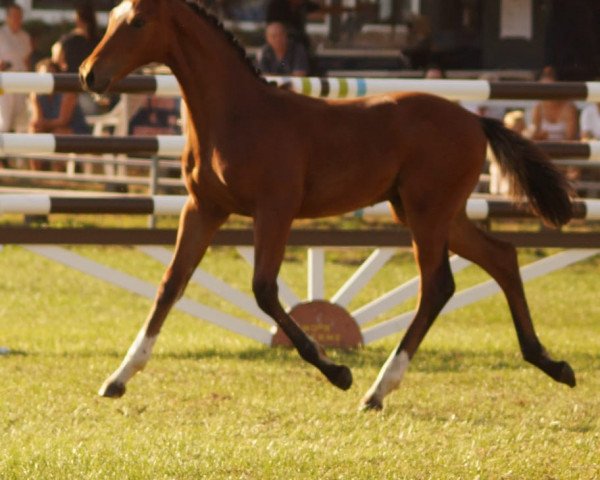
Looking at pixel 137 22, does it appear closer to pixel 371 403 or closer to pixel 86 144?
pixel 371 403

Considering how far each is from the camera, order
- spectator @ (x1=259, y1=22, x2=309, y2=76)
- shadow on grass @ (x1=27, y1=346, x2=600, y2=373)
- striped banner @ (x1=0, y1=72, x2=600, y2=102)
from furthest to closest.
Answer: spectator @ (x1=259, y1=22, x2=309, y2=76), shadow on grass @ (x1=27, y1=346, x2=600, y2=373), striped banner @ (x1=0, y1=72, x2=600, y2=102)

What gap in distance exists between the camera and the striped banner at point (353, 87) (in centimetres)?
798

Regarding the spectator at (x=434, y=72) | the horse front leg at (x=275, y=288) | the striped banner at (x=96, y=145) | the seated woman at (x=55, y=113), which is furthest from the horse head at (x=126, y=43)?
the spectator at (x=434, y=72)

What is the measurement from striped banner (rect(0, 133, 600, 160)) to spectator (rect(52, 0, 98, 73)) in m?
6.37

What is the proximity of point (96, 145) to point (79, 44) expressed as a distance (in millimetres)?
6776

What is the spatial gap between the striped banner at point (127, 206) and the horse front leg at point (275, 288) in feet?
A: 6.43

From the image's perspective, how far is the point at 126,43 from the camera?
20.0ft

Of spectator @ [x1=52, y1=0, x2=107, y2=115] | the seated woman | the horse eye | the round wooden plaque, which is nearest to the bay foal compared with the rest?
the horse eye

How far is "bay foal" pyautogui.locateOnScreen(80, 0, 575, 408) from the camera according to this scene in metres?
6.25

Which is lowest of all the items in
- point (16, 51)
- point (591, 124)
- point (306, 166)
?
point (591, 124)

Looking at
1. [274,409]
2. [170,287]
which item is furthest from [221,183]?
[274,409]

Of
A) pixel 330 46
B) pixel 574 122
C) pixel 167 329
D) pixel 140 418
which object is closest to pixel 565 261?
pixel 167 329

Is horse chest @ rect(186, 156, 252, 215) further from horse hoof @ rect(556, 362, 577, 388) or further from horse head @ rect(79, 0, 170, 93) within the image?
horse hoof @ rect(556, 362, 577, 388)

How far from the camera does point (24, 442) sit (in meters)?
5.74
